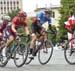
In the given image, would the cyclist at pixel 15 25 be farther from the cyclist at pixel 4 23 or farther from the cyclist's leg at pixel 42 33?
the cyclist's leg at pixel 42 33

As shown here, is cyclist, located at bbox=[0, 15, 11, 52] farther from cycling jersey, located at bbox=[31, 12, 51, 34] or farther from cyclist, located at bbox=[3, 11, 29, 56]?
cycling jersey, located at bbox=[31, 12, 51, 34]

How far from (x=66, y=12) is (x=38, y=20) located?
2550 inches

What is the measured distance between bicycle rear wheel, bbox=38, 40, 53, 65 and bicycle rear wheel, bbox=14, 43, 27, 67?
2.47 feet

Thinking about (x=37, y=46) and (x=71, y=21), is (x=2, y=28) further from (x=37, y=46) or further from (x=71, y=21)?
(x=71, y=21)

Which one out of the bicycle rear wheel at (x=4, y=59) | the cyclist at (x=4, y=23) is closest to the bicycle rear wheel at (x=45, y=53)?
the bicycle rear wheel at (x=4, y=59)

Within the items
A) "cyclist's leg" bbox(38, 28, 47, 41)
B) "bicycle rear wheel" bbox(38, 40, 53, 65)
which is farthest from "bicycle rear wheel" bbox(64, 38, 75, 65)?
"cyclist's leg" bbox(38, 28, 47, 41)

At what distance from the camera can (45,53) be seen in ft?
52.2

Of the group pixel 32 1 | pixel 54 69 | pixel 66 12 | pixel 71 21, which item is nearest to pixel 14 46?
pixel 54 69

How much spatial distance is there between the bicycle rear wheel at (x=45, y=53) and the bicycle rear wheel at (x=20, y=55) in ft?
2.47

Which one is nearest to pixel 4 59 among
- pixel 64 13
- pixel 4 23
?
pixel 4 23

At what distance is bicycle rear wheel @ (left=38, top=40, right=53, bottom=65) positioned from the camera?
1578cm

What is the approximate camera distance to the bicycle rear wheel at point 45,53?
1578cm

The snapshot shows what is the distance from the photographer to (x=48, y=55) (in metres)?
15.9

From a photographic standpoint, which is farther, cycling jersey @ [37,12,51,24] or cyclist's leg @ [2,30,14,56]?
cycling jersey @ [37,12,51,24]
